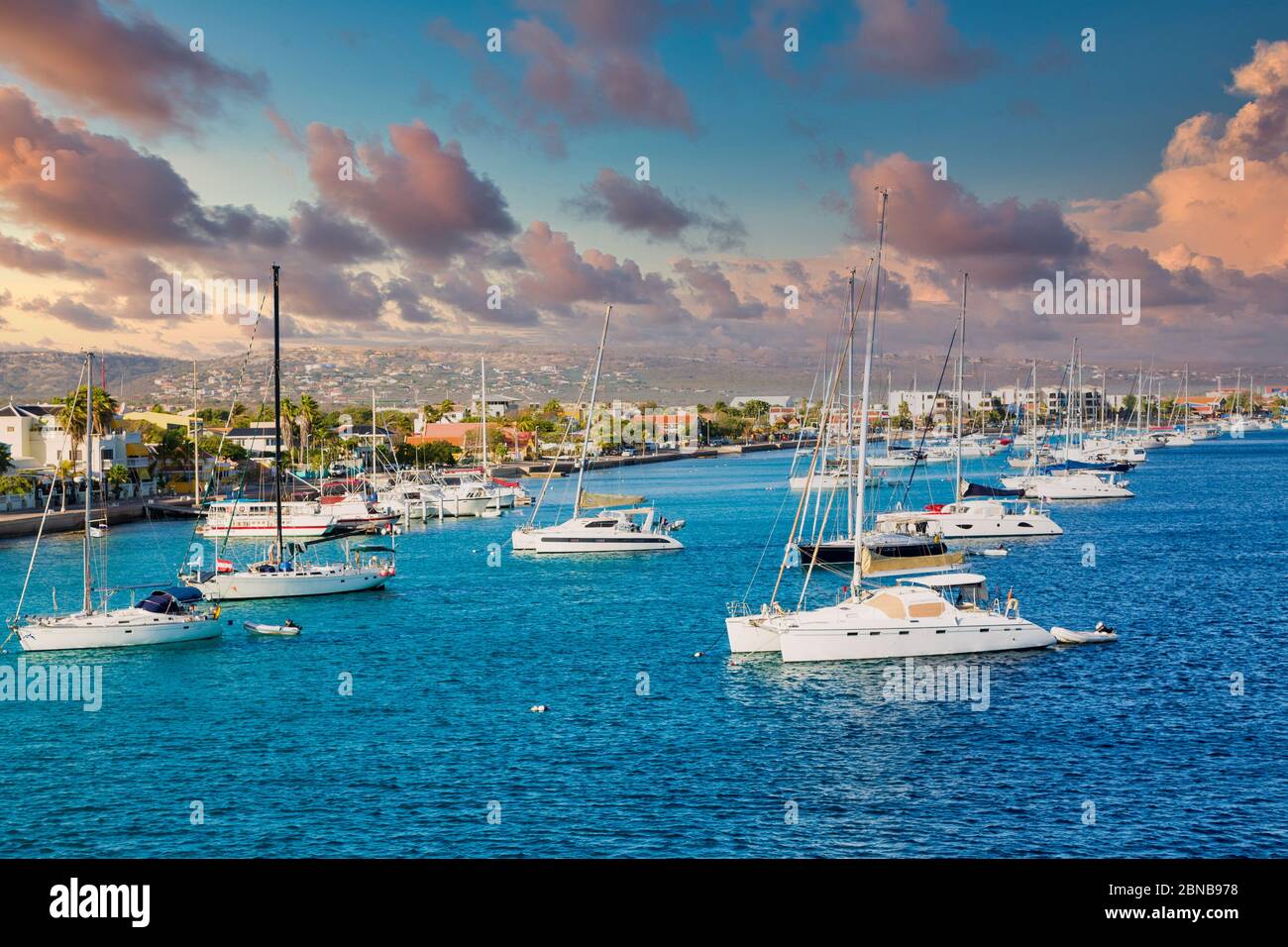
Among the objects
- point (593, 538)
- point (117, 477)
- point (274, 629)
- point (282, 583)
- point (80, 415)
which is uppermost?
point (80, 415)

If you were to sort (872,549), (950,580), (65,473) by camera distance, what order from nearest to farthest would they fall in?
(950,580), (872,549), (65,473)

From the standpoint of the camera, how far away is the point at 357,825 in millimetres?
21375

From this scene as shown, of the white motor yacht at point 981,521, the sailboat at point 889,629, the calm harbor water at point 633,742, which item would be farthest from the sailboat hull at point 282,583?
the white motor yacht at point 981,521

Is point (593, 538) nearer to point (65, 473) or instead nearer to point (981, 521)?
point (981, 521)

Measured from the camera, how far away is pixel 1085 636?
36.8m

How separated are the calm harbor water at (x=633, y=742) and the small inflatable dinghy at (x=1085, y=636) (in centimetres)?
57

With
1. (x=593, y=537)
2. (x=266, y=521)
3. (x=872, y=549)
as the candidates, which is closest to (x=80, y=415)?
(x=266, y=521)

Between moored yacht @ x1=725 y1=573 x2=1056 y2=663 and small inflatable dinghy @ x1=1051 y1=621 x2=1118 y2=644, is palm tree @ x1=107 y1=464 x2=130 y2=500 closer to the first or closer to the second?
moored yacht @ x1=725 y1=573 x2=1056 y2=663

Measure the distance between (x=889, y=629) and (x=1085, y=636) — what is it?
7778 millimetres

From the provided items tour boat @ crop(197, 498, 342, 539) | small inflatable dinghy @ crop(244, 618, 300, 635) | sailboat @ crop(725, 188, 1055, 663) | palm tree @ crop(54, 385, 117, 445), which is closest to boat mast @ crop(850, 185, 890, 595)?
sailboat @ crop(725, 188, 1055, 663)

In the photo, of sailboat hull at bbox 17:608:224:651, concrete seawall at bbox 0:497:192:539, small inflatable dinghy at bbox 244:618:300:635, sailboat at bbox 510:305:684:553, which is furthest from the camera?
concrete seawall at bbox 0:497:192:539

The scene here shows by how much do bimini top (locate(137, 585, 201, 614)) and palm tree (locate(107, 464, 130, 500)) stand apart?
5891 centimetres

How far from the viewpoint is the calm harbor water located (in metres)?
20.9
